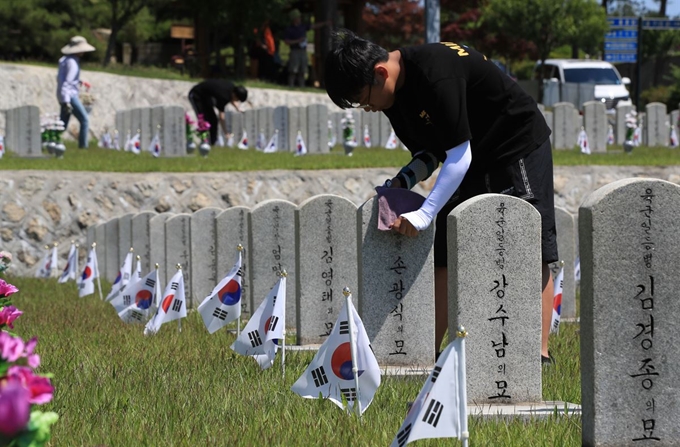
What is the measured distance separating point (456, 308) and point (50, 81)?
23.6 meters

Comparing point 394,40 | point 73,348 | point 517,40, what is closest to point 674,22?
point 517,40

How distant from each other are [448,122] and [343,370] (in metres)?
1.22

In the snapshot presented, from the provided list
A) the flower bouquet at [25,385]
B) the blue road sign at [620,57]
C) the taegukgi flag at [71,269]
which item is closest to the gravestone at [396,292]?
the flower bouquet at [25,385]

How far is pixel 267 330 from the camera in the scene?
20.2 feet

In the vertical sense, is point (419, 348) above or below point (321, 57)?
below

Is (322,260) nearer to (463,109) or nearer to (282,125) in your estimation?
(463,109)

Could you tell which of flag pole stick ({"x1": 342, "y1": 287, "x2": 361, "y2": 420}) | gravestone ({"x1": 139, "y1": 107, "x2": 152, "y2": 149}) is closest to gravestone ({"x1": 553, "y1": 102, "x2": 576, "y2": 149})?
gravestone ({"x1": 139, "y1": 107, "x2": 152, "y2": 149})

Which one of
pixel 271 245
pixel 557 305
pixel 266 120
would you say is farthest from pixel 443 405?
pixel 266 120

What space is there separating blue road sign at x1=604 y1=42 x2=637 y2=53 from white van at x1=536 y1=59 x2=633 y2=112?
3403 millimetres

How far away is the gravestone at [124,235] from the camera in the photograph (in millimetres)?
13971

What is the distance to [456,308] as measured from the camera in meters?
5.06

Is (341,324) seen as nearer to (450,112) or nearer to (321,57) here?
(450,112)

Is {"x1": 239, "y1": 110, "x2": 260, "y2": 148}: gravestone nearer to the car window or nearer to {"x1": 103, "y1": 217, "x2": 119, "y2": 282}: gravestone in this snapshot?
{"x1": 103, "y1": 217, "x2": 119, "y2": 282}: gravestone

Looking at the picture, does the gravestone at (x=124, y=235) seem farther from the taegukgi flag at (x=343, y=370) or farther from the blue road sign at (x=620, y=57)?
the blue road sign at (x=620, y=57)
